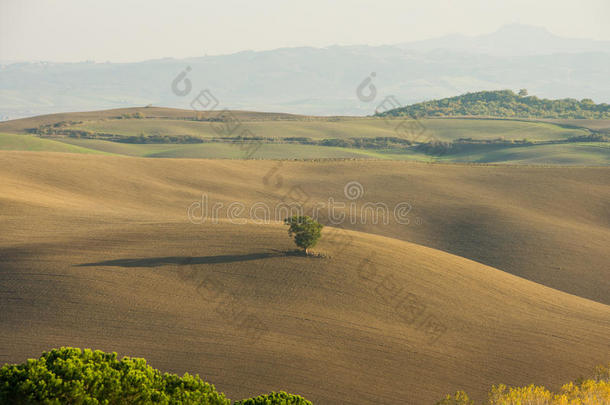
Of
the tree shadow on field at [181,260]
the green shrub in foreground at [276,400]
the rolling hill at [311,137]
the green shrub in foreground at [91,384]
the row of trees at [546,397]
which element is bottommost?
the row of trees at [546,397]

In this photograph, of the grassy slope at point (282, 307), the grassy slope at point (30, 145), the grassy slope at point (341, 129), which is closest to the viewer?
the grassy slope at point (282, 307)

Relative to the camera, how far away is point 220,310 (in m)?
28.5

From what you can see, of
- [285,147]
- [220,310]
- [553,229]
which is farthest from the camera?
[285,147]

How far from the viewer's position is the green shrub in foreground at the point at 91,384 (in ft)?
49.8

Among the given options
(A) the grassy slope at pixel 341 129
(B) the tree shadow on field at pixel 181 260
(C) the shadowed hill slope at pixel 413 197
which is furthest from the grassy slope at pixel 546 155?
(B) the tree shadow on field at pixel 181 260

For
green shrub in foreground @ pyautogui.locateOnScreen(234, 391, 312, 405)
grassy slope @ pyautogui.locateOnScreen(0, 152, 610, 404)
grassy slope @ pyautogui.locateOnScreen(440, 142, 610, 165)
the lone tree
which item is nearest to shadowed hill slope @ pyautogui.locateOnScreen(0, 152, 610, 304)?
grassy slope @ pyautogui.locateOnScreen(0, 152, 610, 404)

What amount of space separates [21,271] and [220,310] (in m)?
11.9

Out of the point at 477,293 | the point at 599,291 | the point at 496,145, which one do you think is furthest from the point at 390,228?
the point at 496,145

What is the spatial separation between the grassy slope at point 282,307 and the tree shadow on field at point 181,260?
13 centimetres

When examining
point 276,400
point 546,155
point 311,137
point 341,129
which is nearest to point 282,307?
point 276,400

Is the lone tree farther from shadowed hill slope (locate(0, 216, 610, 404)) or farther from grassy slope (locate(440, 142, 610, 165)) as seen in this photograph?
grassy slope (locate(440, 142, 610, 165))

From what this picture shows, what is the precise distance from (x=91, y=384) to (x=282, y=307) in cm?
1388

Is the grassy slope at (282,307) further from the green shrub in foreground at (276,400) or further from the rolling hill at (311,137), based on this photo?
the rolling hill at (311,137)

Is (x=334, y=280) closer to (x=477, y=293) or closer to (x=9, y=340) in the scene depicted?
(x=477, y=293)
